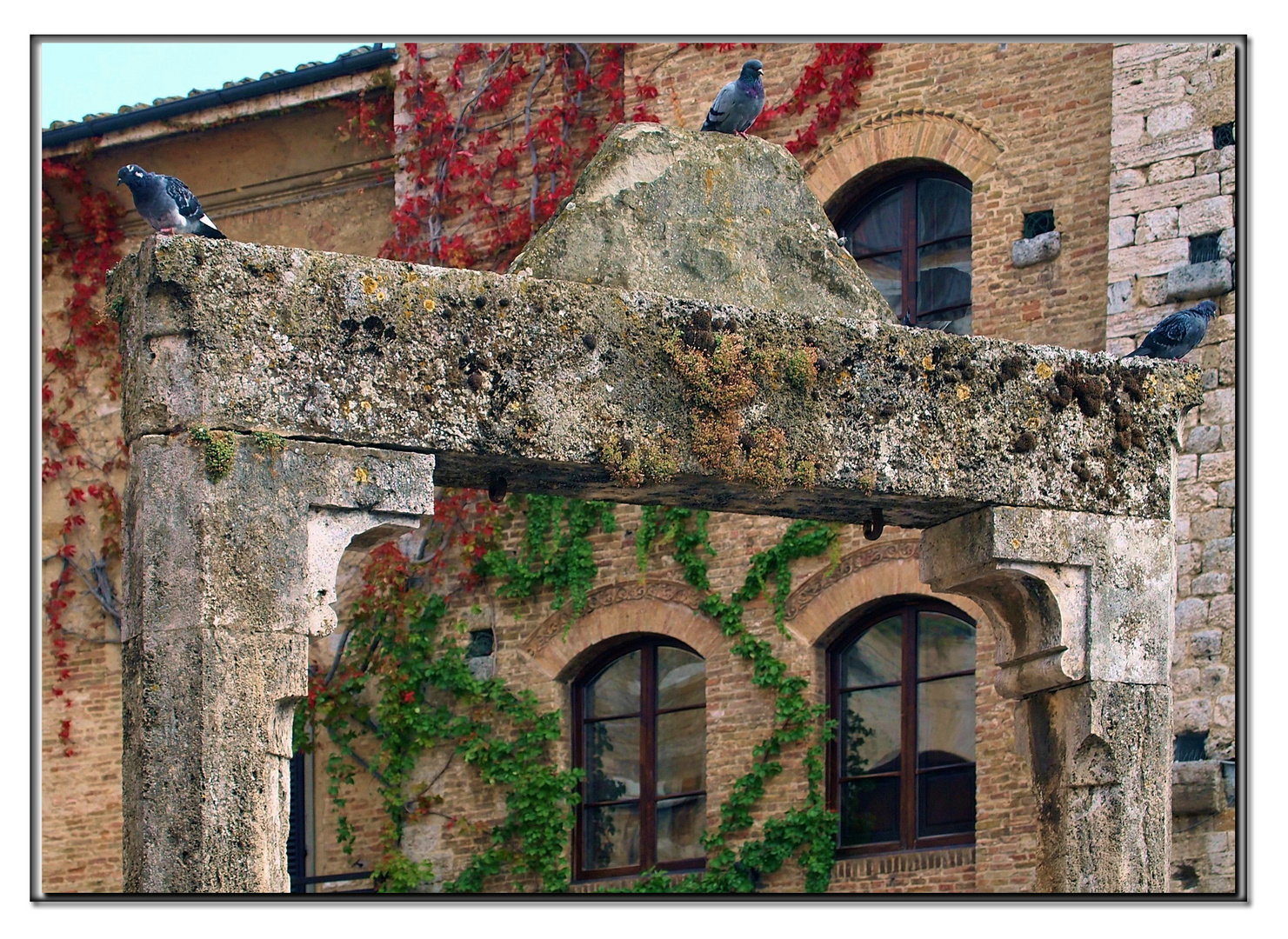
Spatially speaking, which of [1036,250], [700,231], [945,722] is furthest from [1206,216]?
[700,231]

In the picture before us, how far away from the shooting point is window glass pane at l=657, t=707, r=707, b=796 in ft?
46.2

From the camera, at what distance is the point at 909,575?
525 inches

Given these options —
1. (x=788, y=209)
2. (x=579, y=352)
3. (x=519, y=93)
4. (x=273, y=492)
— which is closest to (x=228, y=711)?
(x=273, y=492)

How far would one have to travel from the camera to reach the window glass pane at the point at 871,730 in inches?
531

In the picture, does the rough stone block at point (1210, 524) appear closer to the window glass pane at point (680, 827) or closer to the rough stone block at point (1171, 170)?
the rough stone block at point (1171, 170)

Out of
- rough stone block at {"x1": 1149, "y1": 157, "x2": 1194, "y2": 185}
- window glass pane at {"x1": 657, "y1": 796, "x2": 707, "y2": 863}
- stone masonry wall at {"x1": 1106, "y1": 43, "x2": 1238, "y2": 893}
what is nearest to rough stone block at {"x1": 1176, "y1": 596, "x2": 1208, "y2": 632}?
stone masonry wall at {"x1": 1106, "y1": 43, "x2": 1238, "y2": 893}

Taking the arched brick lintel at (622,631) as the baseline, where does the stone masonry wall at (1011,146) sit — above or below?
above

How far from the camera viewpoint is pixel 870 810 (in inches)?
528

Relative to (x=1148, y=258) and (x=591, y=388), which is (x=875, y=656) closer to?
(x=1148, y=258)

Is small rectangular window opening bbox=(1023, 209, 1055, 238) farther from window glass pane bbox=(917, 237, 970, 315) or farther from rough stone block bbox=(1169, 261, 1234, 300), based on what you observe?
rough stone block bbox=(1169, 261, 1234, 300)

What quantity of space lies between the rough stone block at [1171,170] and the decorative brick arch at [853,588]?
8.15 ft

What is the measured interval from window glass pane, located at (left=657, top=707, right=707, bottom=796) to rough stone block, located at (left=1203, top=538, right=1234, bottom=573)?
3419mm

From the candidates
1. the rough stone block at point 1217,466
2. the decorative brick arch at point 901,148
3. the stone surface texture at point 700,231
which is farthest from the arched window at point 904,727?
the stone surface texture at point 700,231

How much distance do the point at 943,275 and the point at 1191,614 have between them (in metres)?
2.87
